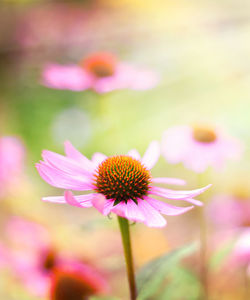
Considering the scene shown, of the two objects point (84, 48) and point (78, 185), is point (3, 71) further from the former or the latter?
point (78, 185)

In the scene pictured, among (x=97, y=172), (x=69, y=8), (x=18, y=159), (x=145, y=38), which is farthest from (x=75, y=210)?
(x=69, y=8)

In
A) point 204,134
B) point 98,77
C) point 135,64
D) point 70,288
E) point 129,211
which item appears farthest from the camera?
point 135,64

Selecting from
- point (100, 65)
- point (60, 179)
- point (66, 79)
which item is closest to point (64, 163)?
point (60, 179)

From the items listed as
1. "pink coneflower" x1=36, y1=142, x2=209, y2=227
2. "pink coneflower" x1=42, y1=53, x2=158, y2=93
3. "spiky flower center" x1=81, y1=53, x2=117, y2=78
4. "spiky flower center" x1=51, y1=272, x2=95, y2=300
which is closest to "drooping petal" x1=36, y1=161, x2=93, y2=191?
"pink coneflower" x1=36, y1=142, x2=209, y2=227

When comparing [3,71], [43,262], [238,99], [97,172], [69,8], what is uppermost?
[69,8]

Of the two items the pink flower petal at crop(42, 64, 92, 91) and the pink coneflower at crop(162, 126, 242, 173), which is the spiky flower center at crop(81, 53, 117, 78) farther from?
the pink coneflower at crop(162, 126, 242, 173)

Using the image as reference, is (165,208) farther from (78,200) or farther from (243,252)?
(243,252)

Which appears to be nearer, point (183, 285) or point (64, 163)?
point (64, 163)
